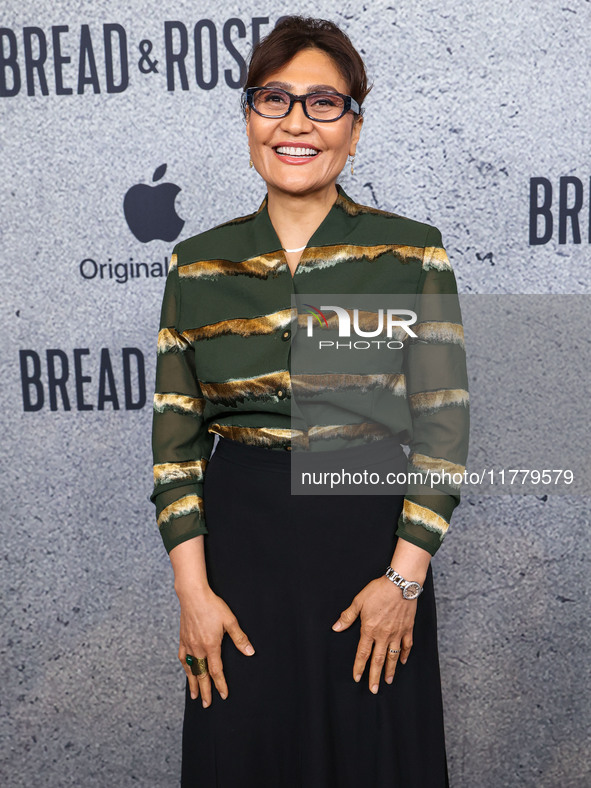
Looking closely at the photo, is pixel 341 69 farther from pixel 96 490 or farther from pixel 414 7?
pixel 96 490

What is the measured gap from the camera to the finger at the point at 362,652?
1.10 meters

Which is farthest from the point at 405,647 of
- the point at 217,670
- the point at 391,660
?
the point at 217,670

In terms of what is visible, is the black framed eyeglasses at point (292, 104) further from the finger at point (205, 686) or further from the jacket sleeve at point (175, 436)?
the finger at point (205, 686)

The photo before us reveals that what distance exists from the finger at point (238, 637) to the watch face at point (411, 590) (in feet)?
0.83

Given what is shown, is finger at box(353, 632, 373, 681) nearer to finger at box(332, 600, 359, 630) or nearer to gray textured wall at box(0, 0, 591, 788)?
finger at box(332, 600, 359, 630)

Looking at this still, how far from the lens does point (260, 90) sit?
1071 mm

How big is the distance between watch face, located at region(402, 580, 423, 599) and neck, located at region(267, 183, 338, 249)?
53 centimetres

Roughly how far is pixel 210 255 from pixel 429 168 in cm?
84

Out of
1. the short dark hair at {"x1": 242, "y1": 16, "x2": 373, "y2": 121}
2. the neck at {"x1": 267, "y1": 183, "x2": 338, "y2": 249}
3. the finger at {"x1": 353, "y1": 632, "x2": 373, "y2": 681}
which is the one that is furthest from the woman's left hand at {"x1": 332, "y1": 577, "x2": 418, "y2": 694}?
the short dark hair at {"x1": 242, "y1": 16, "x2": 373, "y2": 121}

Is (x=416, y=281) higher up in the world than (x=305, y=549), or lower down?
higher up

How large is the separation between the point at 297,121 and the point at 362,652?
773mm

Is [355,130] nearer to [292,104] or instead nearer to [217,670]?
[292,104]

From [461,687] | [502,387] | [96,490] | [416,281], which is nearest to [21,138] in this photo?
[96,490]

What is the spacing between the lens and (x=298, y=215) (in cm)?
114
